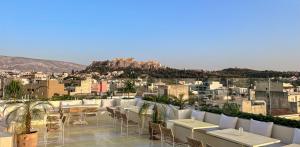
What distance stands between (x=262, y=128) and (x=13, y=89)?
10957 millimetres

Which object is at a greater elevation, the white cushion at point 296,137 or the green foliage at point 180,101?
the green foliage at point 180,101

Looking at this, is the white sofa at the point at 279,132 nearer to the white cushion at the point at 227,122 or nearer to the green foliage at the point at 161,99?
the white cushion at the point at 227,122

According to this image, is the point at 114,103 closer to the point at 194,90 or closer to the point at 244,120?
the point at 194,90

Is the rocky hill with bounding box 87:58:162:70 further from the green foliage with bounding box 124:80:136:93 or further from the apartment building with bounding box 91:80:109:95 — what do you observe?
the green foliage with bounding box 124:80:136:93

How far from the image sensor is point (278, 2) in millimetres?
15891

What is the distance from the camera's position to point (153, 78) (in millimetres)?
15234

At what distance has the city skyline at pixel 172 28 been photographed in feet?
62.1

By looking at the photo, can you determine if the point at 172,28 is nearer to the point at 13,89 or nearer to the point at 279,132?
the point at 13,89

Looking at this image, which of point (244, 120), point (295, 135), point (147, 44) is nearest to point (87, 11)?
point (147, 44)

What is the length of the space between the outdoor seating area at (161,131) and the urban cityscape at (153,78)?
0.03 m

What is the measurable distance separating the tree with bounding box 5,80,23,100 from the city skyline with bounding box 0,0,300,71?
7502 mm

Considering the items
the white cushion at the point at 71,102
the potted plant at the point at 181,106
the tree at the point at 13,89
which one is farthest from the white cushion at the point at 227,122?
the tree at the point at 13,89

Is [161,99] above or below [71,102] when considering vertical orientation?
above

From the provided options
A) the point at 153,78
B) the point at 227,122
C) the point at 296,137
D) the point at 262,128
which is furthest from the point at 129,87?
the point at 296,137
